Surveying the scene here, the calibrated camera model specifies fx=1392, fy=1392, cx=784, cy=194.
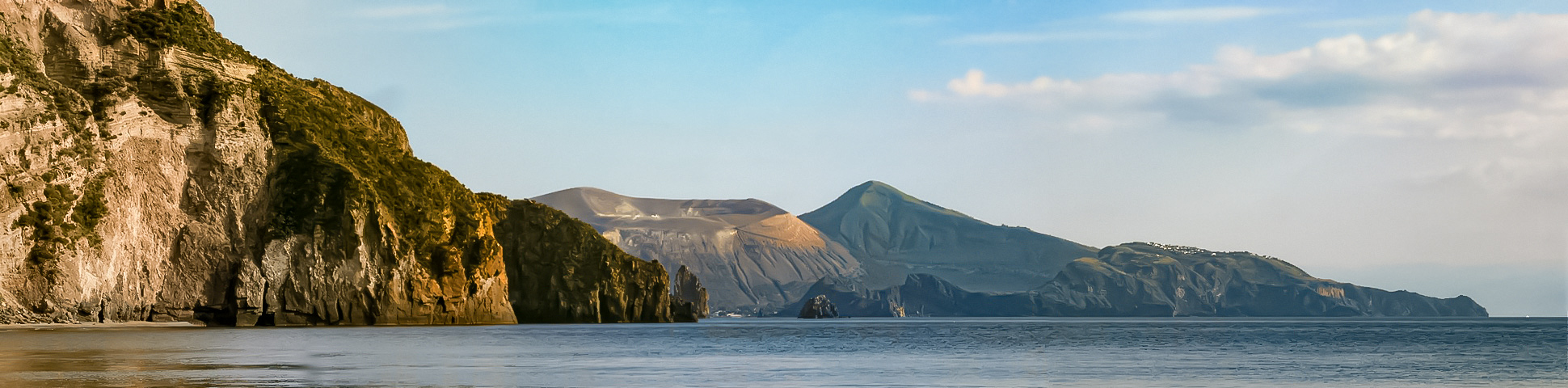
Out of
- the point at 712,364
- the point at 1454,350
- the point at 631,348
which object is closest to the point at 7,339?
the point at 631,348

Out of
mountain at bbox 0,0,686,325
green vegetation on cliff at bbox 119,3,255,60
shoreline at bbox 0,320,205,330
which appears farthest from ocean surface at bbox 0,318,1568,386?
green vegetation on cliff at bbox 119,3,255,60

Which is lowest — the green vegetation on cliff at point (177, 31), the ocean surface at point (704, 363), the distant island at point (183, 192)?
the ocean surface at point (704, 363)

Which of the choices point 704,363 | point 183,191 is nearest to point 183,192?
point 183,191

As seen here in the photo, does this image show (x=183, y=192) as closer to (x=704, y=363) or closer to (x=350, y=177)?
(x=350, y=177)

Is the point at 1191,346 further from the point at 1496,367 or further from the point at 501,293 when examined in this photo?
the point at 501,293

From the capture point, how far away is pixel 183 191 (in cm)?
12738

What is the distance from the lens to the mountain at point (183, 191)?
374 feet

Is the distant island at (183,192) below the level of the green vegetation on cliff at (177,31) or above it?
below

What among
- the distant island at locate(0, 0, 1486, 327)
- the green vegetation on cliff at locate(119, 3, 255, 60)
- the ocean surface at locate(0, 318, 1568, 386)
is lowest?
the ocean surface at locate(0, 318, 1568, 386)

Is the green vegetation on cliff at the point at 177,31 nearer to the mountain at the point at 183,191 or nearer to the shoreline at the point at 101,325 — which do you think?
the mountain at the point at 183,191

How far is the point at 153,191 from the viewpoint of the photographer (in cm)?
12456

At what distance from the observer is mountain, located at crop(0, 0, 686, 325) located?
11406cm

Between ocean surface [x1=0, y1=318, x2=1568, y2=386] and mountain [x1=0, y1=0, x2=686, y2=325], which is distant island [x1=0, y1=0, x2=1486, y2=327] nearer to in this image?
mountain [x1=0, y1=0, x2=686, y2=325]

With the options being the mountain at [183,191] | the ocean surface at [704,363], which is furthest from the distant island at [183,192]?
the ocean surface at [704,363]
